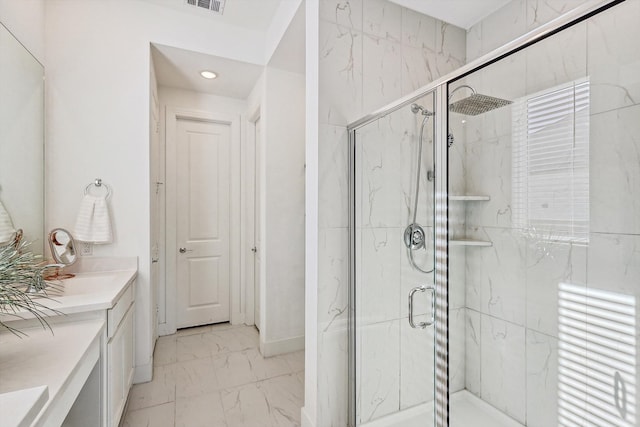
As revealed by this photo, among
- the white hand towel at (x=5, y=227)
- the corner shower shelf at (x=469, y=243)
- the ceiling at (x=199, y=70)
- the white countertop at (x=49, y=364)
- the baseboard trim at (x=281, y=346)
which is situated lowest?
the baseboard trim at (x=281, y=346)

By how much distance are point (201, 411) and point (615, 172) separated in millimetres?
2561

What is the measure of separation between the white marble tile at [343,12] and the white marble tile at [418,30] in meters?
0.33

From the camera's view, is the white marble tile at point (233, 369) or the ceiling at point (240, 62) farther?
the white marble tile at point (233, 369)

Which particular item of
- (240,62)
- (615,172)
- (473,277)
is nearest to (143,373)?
(473,277)

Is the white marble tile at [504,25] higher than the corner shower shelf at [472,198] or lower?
higher

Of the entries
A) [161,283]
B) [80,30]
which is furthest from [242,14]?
[161,283]

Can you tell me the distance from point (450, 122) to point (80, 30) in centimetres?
255

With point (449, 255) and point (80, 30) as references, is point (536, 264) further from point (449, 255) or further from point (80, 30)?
point (80, 30)

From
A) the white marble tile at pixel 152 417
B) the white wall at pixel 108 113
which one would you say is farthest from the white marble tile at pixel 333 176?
A: the white marble tile at pixel 152 417

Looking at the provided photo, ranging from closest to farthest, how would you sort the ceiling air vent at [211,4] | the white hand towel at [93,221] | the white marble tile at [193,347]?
the white hand towel at [93,221]
the ceiling air vent at [211,4]
the white marble tile at [193,347]

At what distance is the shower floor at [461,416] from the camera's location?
1.35 metres

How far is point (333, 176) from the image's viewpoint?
1.73 metres

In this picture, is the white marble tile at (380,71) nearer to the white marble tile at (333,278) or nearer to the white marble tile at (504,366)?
the white marble tile at (333,278)

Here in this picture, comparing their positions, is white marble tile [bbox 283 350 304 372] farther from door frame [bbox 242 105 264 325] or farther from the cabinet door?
the cabinet door
